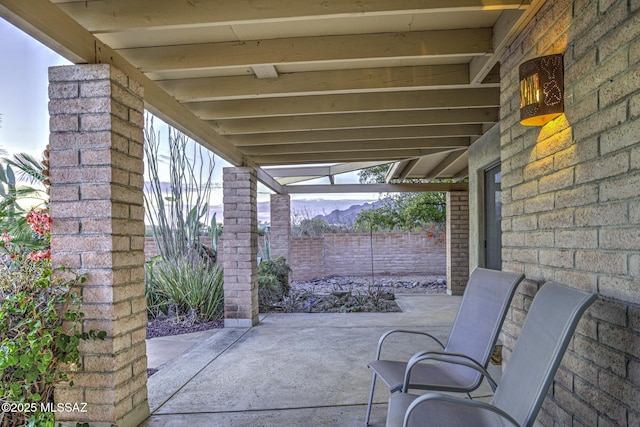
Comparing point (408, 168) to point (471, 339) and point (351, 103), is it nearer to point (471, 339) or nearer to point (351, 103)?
point (351, 103)

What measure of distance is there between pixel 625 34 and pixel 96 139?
265 centimetres

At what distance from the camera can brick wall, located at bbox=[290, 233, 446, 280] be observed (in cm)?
1130

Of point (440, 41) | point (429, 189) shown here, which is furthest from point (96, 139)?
point (429, 189)

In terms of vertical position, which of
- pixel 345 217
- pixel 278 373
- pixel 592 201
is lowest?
pixel 278 373

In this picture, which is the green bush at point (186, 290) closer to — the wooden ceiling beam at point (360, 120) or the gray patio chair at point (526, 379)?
the wooden ceiling beam at point (360, 120)

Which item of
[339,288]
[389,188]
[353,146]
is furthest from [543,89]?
[339,288]

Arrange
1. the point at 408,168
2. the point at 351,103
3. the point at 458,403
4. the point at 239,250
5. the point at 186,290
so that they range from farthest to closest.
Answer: the point at 408,168 → the point at 186,290 → the point at 239,250 → the point at 351,103 → the point at 458,403

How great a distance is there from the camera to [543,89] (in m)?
2.01

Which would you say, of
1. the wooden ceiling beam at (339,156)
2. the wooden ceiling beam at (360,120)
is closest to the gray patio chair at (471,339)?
the wooden ceiling beam at (360,120)

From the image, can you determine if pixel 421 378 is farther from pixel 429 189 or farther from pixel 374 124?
pixel 429 189

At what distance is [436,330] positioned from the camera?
4965mm

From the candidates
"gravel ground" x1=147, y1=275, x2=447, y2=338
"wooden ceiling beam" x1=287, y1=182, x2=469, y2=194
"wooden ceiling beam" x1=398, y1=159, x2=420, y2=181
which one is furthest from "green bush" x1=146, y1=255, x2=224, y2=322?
"wooden ceiling beam" x1=398, y1=159, x2=420, y2=181

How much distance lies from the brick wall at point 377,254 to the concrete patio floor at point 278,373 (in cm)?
552

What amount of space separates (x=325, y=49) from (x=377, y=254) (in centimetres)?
904
